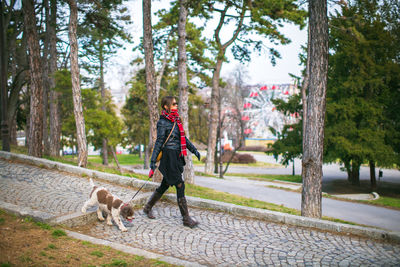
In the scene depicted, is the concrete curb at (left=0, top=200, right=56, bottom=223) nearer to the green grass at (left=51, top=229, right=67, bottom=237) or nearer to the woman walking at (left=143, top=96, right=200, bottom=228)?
the green grass at (left=51, top=229, right=67, bottom=237)

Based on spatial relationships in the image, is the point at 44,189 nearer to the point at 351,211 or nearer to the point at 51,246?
the point at 51,246

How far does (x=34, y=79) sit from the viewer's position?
11172mm

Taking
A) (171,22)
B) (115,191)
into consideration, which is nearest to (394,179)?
(171,22)

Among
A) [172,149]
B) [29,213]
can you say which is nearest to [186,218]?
[172,149]

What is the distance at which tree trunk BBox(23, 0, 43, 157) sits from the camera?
435 inches

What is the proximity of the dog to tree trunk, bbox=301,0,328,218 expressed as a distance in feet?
12.1

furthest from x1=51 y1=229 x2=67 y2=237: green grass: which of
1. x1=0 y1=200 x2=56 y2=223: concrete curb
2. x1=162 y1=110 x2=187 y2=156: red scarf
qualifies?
x1=162 y1=110 x2=187 y2=156: red scarf

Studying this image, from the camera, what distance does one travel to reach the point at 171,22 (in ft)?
70.4

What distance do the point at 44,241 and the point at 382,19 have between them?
→ 2261cm

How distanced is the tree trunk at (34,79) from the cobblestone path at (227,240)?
4881 millimetres

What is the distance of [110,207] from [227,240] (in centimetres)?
196

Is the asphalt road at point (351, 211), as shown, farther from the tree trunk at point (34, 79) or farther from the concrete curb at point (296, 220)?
the tree trunk at point (34, 79)

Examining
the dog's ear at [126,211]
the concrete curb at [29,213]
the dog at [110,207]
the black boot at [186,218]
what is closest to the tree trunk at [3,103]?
the concrete curb at [29,213]

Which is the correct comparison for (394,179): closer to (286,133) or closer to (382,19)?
(286,133)
